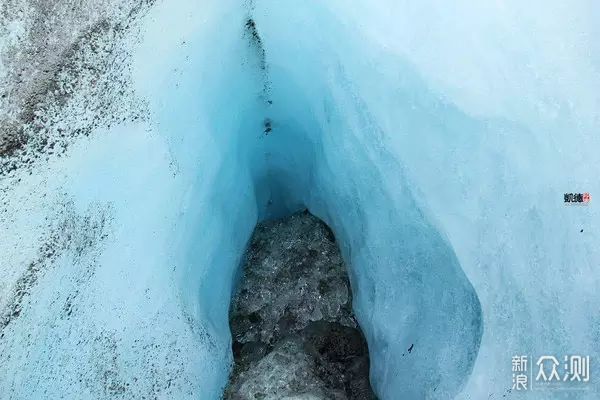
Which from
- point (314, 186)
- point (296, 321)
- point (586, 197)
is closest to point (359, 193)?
point (314, 186)

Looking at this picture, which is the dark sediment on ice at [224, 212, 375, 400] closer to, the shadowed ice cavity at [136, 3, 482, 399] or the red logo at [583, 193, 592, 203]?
the shadowed ice cavity at [136, 3, 482, 399]

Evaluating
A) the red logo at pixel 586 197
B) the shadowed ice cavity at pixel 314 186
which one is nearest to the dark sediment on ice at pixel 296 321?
the shadowed ice cavity at pixel 314 186

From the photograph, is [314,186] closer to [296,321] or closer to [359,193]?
[359,193]

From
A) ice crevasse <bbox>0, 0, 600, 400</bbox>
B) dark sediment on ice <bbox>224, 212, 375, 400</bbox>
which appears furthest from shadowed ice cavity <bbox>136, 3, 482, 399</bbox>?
dark sediment on ice <bbox>224, 212, 375, 400</bbox>

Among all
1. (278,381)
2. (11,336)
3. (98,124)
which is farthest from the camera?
(278,381)

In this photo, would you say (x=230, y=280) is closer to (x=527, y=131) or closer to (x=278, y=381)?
Answer: (x=278, y=381)

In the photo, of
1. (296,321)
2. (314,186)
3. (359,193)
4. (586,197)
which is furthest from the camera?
(296,321)

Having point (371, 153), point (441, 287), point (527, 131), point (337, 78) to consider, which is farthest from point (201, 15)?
point (441, 287)
